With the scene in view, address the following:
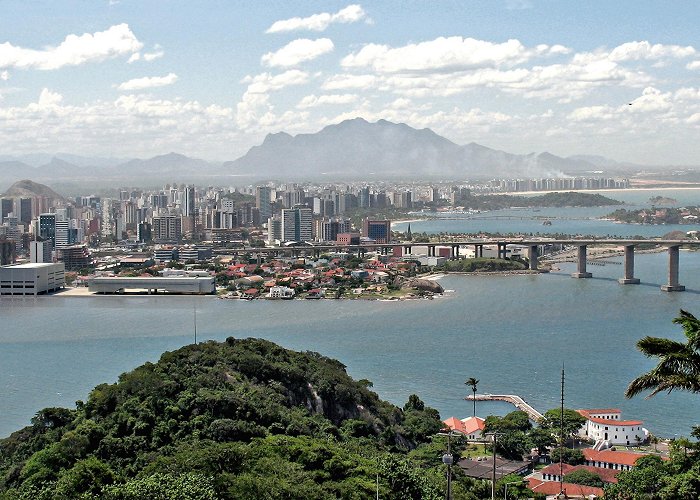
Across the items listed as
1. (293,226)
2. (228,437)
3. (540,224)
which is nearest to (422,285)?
(293,226)

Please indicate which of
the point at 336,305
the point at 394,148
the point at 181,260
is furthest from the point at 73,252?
the point at 394,148

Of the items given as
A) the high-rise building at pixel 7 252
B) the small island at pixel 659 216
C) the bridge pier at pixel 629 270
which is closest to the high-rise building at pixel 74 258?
the high-rise building at pixel 7 252

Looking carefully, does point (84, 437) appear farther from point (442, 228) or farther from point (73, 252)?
point (442, 228)

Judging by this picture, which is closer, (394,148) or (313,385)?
(313,385)

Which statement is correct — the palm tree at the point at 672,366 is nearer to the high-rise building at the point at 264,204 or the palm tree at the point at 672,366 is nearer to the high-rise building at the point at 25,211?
the high-rise building at the point at 264,204

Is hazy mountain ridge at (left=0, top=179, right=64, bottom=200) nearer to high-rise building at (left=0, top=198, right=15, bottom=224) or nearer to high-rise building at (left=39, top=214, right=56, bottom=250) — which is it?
high-rise building at (left=0, top=198, right=15, bottom=224)

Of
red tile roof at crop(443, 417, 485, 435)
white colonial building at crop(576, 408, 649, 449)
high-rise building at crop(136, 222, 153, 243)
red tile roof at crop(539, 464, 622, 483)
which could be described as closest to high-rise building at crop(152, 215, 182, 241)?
high-rise building at crop(136, 222, 153, 243)
